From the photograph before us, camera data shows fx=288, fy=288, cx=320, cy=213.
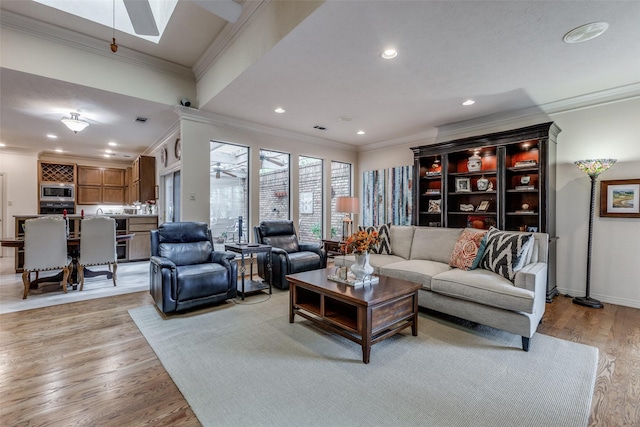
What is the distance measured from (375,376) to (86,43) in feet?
16.1

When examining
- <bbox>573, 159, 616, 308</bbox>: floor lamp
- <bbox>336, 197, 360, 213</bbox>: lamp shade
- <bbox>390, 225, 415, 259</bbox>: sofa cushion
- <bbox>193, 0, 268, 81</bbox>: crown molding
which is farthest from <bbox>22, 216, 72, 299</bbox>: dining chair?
<bbox>573, 159, 616, 308</bbox>: floor lamp

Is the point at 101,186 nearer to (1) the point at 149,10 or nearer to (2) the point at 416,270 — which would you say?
(1) the point at 149,10

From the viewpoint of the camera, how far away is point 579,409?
1.70 m

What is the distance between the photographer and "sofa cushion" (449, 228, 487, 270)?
10.3 ft

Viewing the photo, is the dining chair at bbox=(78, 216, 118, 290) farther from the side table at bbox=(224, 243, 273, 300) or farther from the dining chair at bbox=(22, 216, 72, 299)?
the side table at bbox=(224, 243, 273, 300)

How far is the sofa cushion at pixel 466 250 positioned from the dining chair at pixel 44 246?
505cm

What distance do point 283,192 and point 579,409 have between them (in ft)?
16.5

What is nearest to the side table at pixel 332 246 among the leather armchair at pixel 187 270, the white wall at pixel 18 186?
the leather armchair at pixel 187 270

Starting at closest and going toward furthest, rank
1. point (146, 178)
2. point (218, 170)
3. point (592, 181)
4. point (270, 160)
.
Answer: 1. point (592, 181)
2. point (218, 170)
3. point (270, 160)
4. point (146, 178)

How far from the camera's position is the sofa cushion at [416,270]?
3047 millimetres

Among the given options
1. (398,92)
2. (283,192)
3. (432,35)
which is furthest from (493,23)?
(283,192)

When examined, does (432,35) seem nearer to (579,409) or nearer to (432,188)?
(579,409)

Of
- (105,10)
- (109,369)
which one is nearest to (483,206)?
(109,369)

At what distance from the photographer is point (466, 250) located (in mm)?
3205
